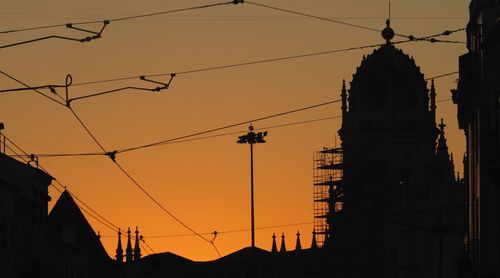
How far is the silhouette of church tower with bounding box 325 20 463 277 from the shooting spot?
481ft

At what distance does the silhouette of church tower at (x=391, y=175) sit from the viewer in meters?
147

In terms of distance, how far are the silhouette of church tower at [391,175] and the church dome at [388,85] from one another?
79 mm

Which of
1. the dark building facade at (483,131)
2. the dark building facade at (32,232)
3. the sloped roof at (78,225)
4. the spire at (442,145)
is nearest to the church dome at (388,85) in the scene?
the spire at (442,145)

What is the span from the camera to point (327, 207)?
168875mm

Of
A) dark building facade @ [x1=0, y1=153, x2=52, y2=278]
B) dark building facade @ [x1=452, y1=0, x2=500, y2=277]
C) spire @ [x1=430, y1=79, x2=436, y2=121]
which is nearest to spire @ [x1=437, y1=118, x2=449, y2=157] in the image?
spire @ [x1=430, y1=79, x2=436, y2=121]

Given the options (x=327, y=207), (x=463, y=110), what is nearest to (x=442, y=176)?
(x=327, y=207)

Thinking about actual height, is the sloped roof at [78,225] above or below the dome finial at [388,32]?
below

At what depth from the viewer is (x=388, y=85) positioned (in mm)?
184250

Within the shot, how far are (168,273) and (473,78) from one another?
134 metres

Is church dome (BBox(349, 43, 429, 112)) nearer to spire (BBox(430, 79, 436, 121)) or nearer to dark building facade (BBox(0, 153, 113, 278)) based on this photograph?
spire (BBox(430, 79, 436, 121))

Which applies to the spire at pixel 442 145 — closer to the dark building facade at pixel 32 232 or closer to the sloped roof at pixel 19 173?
the dark building facade at pixel 32 232

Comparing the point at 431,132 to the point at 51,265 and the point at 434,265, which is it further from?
the point at 51,265

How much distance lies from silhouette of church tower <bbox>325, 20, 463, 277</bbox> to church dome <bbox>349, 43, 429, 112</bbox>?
→ 0.08 meters

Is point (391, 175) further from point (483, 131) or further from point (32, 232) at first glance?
point (483, 131)
